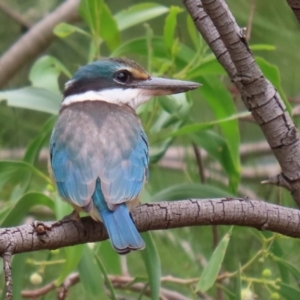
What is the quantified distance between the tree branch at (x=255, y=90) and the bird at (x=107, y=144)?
27 cm

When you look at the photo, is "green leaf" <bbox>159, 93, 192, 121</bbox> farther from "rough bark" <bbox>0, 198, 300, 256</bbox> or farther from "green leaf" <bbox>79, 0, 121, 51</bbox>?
"rough bark" <bbox>0, 198, 300, 256</bbox>

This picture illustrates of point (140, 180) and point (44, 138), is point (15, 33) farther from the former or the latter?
Answer: point (140, 180)

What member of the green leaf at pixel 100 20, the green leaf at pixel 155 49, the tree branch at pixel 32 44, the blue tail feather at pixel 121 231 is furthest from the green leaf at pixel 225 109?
the tree branch at pixel 32 44

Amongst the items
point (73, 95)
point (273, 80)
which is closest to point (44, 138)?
point (73, 95)

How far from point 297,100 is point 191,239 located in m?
0.55

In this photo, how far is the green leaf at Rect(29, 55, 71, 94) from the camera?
2.48 m

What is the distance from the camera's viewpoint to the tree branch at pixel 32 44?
3.00 meters

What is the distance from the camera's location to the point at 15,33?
342cm

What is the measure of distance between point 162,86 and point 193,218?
0.55 meters

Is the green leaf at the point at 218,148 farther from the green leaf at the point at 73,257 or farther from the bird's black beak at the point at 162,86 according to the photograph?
→ the green leaf at the point at 73,257

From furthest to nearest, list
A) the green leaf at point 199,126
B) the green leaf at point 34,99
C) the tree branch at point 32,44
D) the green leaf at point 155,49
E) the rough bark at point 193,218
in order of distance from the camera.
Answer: the tree branch at point 32,44 < the green leaf at point 155,49 < the green leaf at point 34,99 < the green leaf at point 199,126 < the rough bark at point 193,218

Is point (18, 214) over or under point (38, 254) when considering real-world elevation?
over

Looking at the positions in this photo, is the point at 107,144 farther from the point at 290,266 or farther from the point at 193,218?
the point at 290,266

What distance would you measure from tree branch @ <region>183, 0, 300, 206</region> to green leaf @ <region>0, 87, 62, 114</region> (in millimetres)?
591
